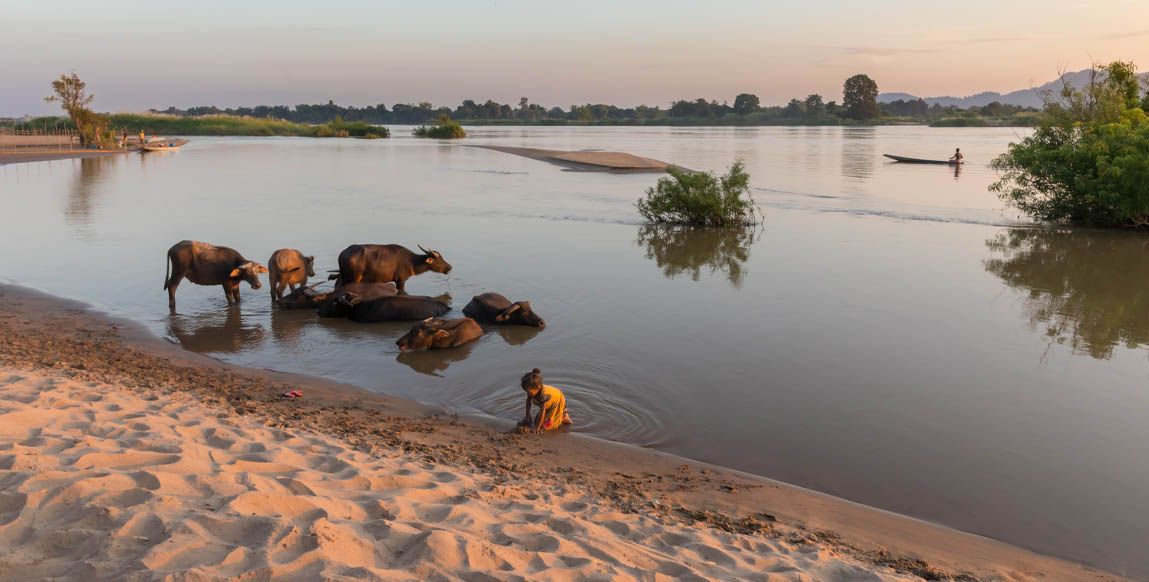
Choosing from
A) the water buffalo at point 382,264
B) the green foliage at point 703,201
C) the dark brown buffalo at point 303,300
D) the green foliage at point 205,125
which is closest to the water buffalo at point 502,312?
the water buffalo at point 382,264

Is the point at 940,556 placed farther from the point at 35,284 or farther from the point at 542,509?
the point at 35,284

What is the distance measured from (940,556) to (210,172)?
38221 millimetres

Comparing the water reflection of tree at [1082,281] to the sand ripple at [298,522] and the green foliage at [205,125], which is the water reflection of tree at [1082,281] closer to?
the sand ripple at [298,522]

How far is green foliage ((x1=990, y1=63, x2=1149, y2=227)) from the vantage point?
19438 mm

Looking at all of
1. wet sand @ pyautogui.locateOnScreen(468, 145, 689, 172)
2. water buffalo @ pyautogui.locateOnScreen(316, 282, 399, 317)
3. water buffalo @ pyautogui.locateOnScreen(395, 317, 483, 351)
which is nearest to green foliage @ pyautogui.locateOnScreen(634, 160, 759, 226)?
water buffalo @ pyautogui.locateOnScreen(316, 282, 399, 317)

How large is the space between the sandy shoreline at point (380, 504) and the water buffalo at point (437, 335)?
1.81 meters

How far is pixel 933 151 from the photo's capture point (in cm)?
5866

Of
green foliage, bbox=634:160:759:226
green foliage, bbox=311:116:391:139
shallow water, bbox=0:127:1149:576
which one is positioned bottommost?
shallow water, bbox=0:127:1149:576

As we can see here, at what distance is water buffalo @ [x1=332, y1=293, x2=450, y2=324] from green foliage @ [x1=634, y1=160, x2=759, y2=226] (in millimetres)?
11733

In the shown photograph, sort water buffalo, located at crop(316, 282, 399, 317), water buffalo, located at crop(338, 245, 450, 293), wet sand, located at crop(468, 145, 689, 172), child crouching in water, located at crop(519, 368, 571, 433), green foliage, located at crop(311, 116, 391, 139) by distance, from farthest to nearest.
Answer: green foliage, located at crop(311, 116, 391, 139)
wet sand, located at crop(468, 145, 689, 172)
water buffalo, located at crop(338, 245, 450, 293)
water buffalo, located at crop(316, 282, 399, 317)
child crouching in water, located at crop(519, 368, 571, 433)

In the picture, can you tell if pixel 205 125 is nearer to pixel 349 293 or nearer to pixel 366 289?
pixel 366 289

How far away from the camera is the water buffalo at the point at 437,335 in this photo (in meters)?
9.35

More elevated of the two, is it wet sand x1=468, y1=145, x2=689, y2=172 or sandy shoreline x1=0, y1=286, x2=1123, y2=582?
wet sand x1=468, y1=145, x2=689, y2=172

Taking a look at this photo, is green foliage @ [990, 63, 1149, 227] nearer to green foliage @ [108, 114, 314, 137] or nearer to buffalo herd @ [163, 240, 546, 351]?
buffalo herd @ [163, 240, 546, 351]
